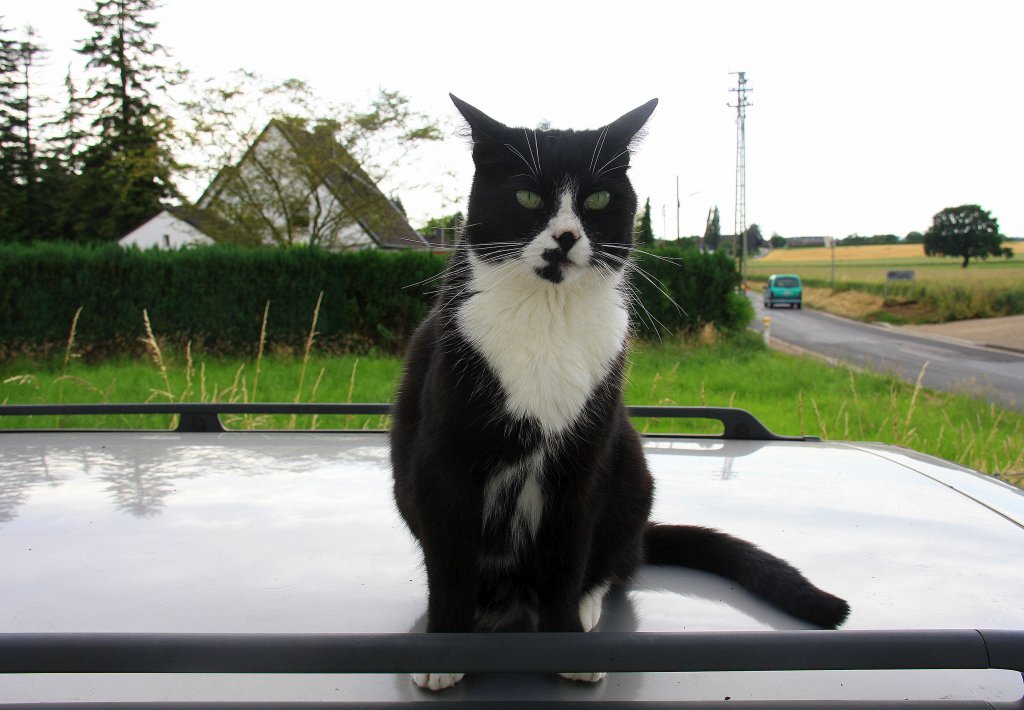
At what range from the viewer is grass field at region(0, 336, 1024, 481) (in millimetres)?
4664

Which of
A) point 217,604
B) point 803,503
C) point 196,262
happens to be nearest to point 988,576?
point 803,503

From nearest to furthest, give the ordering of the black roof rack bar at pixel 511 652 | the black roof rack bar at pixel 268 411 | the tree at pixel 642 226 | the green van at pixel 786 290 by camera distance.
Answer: the black roof rack bar at pixel 511 652
the tree at pixel 642 226
the black roof rack bar at pixel 268 411
the green van at pixel 786 290

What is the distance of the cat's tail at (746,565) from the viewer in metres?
1.07

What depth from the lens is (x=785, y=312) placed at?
1350 inches

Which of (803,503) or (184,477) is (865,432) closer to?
(803,503)

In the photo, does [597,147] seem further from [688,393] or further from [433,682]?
[688,393]

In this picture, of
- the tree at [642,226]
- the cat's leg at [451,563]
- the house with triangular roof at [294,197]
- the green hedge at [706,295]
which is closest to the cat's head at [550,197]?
the tree at [642,226]

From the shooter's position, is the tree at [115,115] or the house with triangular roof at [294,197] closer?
the house with triangular roof at [294,197]

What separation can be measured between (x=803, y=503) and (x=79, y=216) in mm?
31802

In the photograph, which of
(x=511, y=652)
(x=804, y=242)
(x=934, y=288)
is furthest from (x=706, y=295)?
(x=804, y=242)

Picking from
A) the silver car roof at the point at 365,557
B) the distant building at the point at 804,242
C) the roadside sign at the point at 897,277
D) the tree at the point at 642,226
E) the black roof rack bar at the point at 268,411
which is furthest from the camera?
the distant building at the point at 804,242

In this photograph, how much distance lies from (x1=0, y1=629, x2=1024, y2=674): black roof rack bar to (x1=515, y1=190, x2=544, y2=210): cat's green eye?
2.58 ft

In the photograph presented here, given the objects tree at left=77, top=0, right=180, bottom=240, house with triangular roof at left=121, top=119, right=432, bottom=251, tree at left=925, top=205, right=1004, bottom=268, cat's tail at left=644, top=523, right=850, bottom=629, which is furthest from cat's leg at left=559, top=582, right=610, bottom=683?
tree at left=925, top=205, right=1004, bottom=268

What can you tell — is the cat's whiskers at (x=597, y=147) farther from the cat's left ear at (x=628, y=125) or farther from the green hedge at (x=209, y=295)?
the green hedge at (x=209, y=295)
